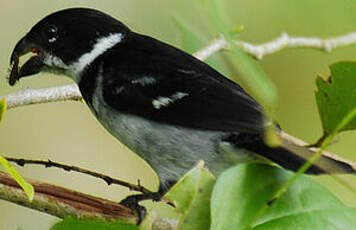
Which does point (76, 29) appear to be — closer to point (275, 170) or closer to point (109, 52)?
point (109, 52)

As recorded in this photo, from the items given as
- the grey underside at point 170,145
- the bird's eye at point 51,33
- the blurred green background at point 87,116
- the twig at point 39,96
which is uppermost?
the bird's eye at point 51,33

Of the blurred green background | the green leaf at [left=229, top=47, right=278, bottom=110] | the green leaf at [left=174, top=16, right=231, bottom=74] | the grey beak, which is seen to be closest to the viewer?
the green leaf at [left=229, top=47, right=278, bottom=110]

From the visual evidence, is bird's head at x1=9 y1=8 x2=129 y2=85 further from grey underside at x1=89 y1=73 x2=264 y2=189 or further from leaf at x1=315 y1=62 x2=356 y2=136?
leaf at x1=315 y1=62 x2=356 y2=136

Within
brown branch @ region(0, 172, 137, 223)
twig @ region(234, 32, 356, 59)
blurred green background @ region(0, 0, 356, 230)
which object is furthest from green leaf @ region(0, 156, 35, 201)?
blurred green background @ region(0, 0, 356, 230)

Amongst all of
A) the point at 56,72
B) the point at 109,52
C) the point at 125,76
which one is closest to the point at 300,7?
the point at 125,76

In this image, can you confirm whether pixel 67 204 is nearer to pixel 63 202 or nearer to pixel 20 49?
pixel 63 202

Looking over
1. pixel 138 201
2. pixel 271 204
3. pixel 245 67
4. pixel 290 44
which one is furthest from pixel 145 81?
pixel 245 67

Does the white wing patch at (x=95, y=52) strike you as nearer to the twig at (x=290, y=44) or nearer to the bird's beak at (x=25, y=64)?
the bird's beak at (x=25, y=64)

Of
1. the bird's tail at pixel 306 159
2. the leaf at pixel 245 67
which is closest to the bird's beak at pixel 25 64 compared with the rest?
the bird's tail at pixel 306 159
